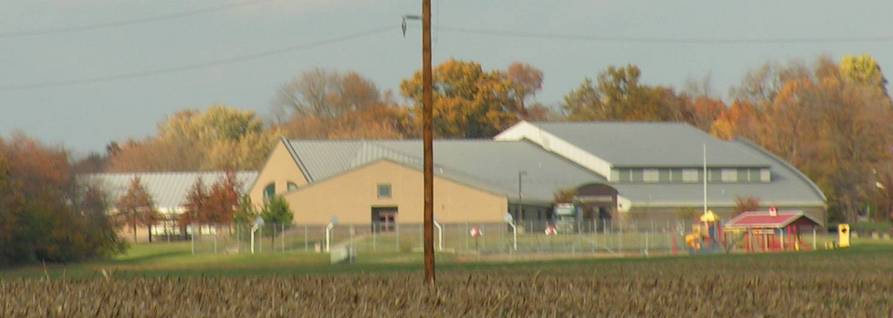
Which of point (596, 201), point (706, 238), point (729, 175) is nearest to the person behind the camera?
point (706, 238)

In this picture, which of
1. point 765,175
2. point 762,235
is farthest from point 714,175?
point 762,235

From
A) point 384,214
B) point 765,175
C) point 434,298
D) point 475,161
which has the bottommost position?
point 434,298

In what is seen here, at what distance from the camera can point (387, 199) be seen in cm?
11556

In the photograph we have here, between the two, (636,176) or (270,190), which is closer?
(270,190)

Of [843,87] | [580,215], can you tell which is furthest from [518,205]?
[843,87]

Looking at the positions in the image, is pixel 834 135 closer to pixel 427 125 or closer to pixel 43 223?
pixel 43 223

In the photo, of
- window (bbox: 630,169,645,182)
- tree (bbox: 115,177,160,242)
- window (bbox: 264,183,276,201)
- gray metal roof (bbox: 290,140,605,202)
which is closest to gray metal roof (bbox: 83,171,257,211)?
tree (bbox: 115,177,160,242)

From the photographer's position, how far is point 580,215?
118m

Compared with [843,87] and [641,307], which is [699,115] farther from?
[641,307]

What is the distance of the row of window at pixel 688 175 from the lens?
131 metres

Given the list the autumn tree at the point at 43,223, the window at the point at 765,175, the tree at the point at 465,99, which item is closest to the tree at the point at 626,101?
the tree at the point at 465,99

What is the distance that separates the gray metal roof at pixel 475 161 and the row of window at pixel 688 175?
7.25 feet

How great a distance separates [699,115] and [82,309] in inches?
6804

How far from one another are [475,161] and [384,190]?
16421 millimetres
